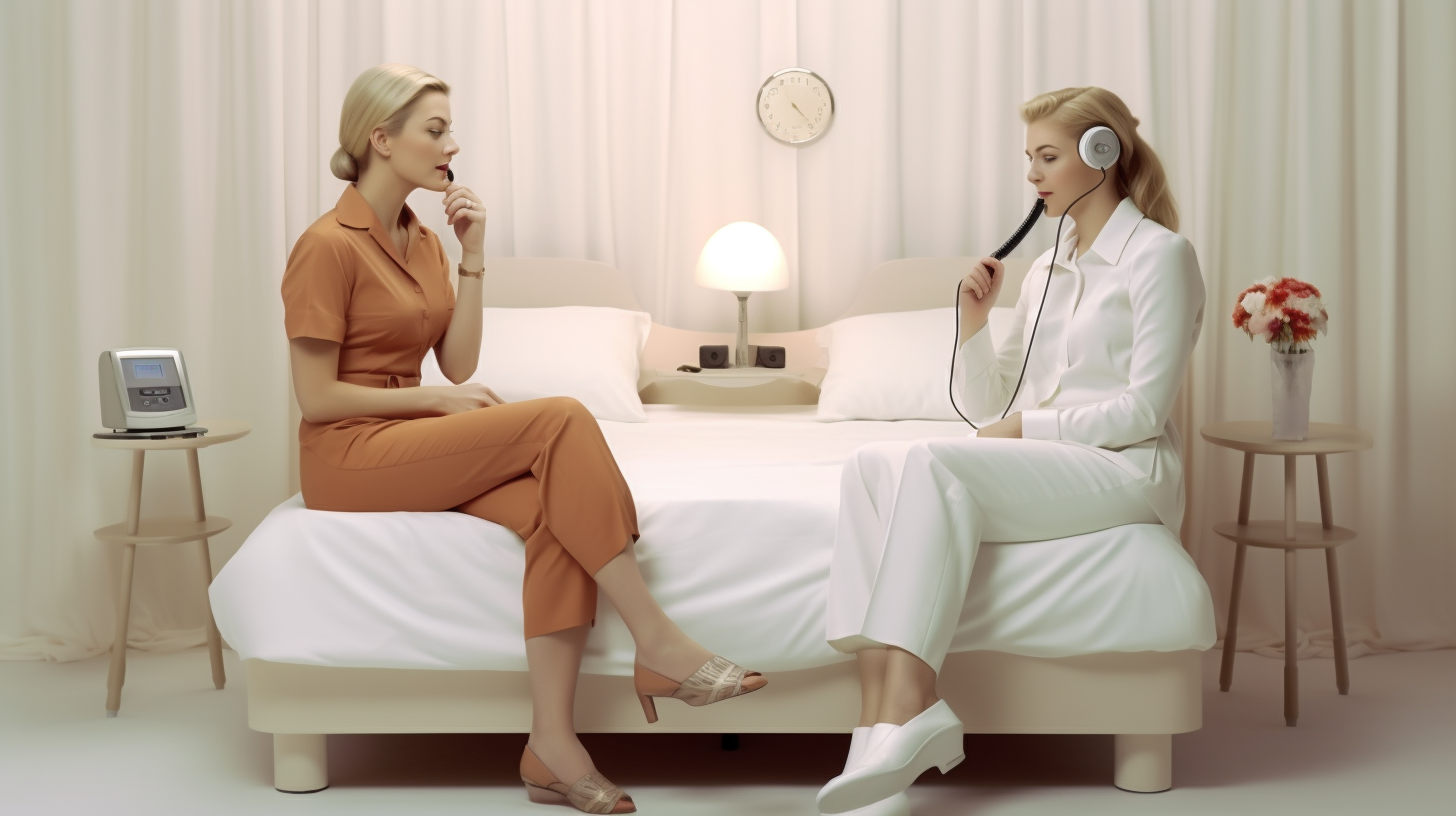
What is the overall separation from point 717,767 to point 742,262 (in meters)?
1.67

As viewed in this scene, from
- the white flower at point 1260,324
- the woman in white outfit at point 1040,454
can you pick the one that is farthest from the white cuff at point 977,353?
the white flower at point 1260,324

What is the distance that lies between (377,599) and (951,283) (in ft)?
6.80

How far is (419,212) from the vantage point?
3.78m

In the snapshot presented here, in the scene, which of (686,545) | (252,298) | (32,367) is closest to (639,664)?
(686,545)

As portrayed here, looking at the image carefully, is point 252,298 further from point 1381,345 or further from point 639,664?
point 1381,345

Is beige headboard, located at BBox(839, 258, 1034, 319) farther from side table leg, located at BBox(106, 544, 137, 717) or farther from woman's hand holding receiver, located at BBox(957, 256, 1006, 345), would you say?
side table leg, located at BBox(106, 544, 137, 717)

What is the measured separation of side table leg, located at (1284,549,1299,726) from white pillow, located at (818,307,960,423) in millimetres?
872

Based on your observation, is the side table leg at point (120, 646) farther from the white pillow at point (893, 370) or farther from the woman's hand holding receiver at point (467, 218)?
the white pillow at point (893, 370)

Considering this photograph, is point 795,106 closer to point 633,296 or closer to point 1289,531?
point 633,296

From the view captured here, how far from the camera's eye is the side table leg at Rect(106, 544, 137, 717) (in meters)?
2.81

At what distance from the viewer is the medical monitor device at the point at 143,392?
2826 millimetres

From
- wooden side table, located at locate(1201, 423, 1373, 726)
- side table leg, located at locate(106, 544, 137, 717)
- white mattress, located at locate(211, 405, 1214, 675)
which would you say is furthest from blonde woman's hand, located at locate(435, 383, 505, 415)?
wooden side table, located at locate(1201, 423, 1373, 726)

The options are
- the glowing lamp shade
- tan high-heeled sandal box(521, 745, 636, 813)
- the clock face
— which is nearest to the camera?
tan high-heeled sandal box(521, 745, 636, 813)

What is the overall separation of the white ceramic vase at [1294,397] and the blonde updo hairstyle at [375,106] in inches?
73.8
